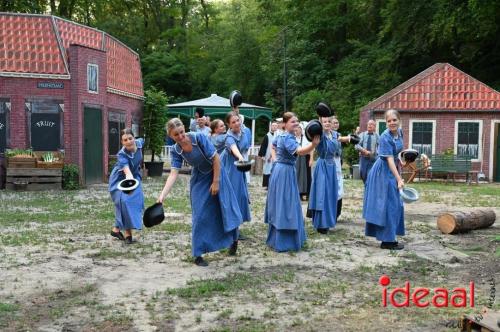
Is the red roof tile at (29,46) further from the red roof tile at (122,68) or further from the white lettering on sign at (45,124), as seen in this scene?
the red roof tile at (122,68)

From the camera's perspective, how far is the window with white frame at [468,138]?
23.4 meters

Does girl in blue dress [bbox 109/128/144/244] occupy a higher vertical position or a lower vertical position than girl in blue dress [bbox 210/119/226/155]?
lower

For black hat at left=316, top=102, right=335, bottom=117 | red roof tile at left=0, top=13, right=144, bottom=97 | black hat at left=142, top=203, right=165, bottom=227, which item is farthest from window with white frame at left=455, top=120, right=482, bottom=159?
black hat at left=142, top=203, right=165, bottom=227

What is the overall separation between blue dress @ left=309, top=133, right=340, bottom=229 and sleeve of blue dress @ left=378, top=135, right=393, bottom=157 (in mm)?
1254

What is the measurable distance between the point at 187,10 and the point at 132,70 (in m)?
25.4

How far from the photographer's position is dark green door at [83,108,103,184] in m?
18.5

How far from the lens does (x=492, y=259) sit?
25.8 ft

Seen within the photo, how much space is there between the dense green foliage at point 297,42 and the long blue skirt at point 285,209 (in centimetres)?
2028

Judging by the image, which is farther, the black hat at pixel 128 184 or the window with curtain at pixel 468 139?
the window with curtain at pixel 468 139

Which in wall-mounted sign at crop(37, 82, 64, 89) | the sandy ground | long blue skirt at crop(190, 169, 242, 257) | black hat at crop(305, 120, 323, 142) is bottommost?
the sandy ground

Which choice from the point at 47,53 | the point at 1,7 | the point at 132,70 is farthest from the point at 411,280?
the point at 1,7

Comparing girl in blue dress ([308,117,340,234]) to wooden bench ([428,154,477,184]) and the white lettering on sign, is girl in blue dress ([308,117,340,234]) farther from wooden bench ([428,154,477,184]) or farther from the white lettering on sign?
wooden bench ([428,154,477,184])

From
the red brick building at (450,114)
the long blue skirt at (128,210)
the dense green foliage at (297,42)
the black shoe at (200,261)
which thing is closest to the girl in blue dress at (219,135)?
the long blue skirt at (128,210)

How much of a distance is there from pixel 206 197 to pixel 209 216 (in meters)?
0.22
